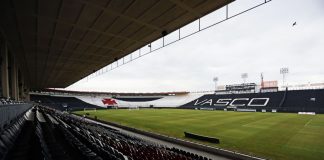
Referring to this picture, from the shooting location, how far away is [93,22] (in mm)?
10148

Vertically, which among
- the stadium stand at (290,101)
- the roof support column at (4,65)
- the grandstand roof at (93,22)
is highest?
the grandstand roof at (93,22)

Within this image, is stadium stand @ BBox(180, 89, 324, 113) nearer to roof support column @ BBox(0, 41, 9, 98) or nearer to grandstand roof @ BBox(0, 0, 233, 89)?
grandstand roof @ BBox(0, 0, 233, 89)

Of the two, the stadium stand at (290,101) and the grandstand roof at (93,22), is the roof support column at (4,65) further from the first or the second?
the stadium stand at (290,101)

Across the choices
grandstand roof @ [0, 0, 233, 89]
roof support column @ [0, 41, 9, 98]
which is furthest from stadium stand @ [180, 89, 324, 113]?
roof support column @ [0, 41, 9, 98]

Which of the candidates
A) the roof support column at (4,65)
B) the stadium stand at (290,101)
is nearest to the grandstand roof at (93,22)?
the roof support column at (4,65)

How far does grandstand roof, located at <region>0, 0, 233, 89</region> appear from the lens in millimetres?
8328

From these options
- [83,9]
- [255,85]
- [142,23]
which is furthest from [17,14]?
[255,85]

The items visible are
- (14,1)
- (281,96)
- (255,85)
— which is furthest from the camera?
(255,85)

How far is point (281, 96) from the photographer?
2032 inches

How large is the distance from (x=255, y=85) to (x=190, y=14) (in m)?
63.1

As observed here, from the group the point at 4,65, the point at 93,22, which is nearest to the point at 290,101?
the point at 93,22

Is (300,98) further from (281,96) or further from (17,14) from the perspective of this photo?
(17,14)

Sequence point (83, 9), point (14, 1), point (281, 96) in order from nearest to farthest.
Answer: point (14, 1) < point (83, 9) < point (281, 96)

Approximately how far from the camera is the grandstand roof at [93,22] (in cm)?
833
